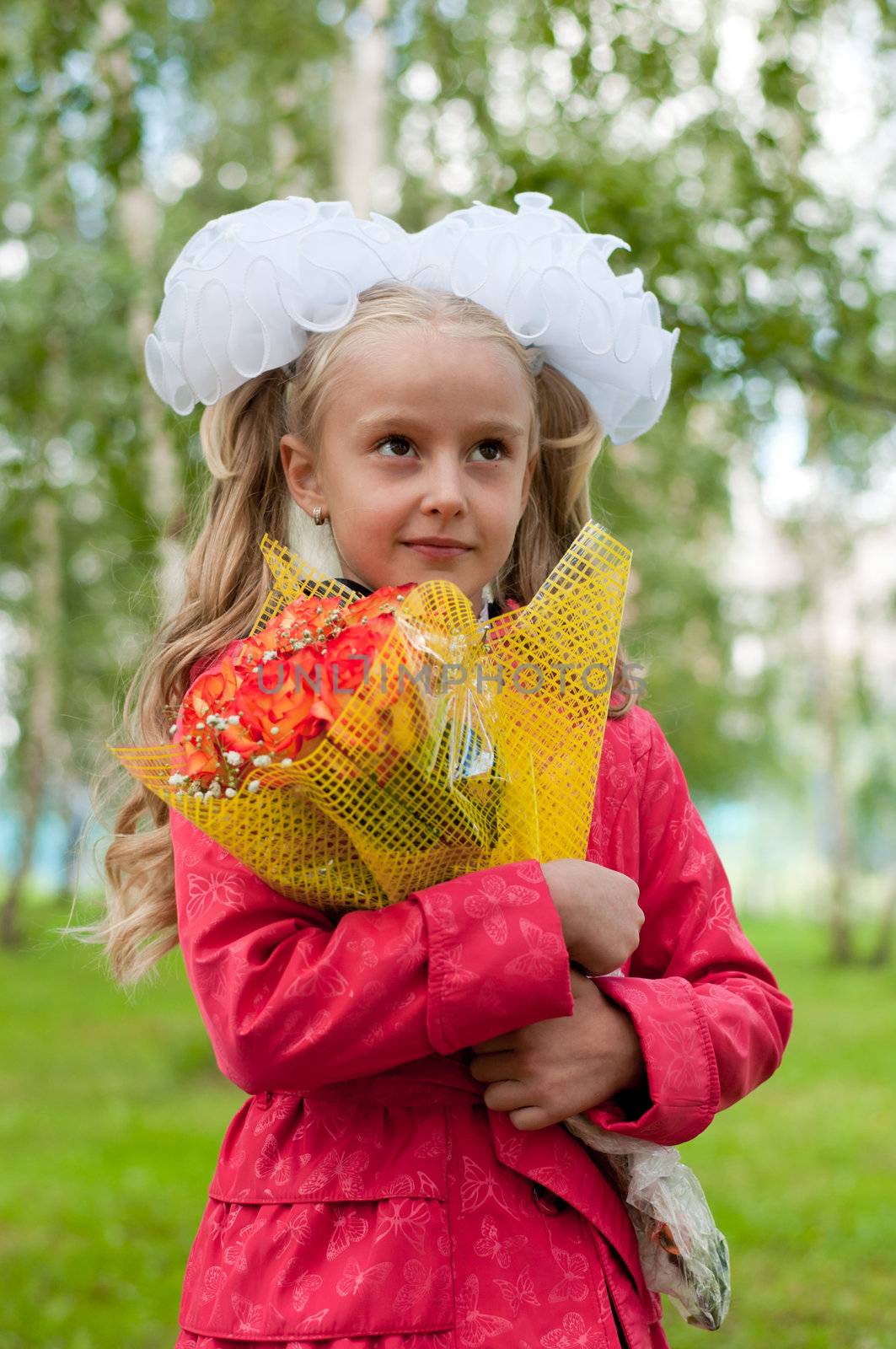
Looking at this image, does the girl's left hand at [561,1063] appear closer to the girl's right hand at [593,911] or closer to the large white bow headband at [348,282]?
the girl's right hand at [593,911]

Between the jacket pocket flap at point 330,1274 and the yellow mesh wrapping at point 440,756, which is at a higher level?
the yellow mesh wrapping at point 440,756

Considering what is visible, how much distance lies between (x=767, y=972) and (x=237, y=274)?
1190 millimetres

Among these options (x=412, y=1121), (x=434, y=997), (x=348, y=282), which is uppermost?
(x=348, y=282)

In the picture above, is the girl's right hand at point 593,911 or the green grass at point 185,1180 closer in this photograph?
the girl's right hand at point 593,911

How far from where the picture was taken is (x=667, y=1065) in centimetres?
166

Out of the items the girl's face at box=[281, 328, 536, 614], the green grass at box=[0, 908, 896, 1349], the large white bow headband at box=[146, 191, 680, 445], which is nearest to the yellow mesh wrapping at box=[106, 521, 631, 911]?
the girl's face at box=[281, 328, 536, 614]

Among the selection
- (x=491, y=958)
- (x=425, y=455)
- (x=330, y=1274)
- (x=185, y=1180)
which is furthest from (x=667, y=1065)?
(x=185, y=1180)

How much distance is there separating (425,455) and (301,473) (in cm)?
25

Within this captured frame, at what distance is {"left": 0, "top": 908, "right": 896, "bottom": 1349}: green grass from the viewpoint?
5.07 metres

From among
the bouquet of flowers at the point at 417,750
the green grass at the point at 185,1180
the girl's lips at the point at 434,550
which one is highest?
the girl's lips at the point at 434,550

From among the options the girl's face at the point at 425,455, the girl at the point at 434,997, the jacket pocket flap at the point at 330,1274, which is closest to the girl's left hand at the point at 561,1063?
the girl at the point at 434,997

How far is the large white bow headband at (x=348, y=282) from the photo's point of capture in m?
1.91

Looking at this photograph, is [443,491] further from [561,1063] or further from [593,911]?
[561,1063]

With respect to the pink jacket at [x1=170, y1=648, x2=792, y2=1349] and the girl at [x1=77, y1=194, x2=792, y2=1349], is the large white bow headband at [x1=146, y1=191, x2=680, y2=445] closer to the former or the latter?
the girl at [x1=77, y1=194, x2=792, y2=1349]
